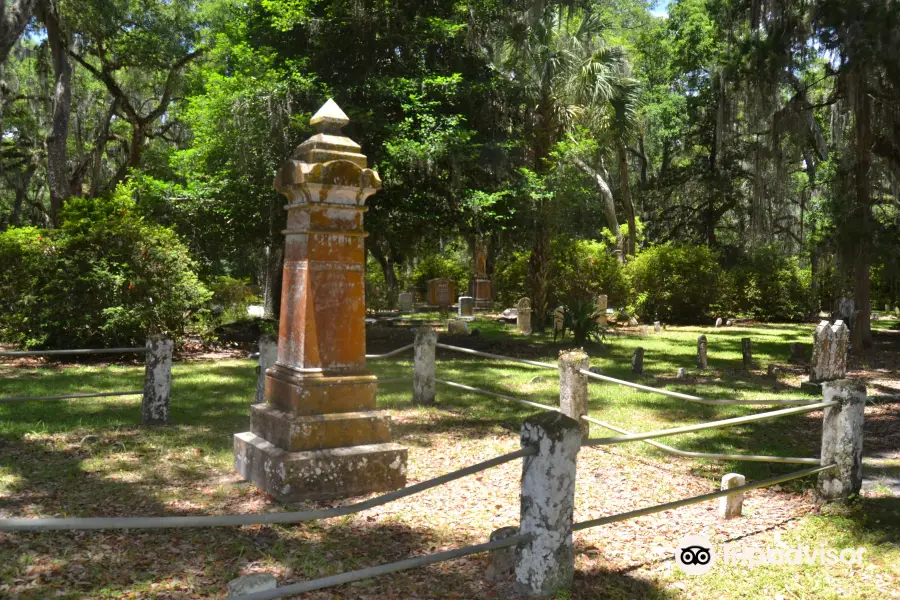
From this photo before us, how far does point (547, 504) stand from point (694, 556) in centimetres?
142

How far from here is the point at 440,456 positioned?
7398mm

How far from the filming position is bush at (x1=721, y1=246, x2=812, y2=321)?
27359mm

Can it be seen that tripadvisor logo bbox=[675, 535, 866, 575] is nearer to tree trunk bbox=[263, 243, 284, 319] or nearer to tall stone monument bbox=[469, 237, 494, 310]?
tree trunk bbox=[263, 243, 284, 319]

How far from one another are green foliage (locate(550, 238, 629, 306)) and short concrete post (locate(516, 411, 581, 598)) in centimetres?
2075

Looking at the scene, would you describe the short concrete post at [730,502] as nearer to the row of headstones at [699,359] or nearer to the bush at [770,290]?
the row of headstones at [699,359]

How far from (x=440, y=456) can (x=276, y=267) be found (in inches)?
564

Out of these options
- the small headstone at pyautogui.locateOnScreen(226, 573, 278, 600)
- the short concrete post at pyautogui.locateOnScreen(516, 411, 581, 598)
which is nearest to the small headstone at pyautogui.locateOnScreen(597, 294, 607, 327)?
the short concrete post at pyautogui.locateOnScreen(516, 411, 581, 598)

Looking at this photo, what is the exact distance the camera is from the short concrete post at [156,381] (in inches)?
327

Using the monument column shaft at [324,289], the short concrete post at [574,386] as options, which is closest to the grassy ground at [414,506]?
the short concrete post at [574,386]

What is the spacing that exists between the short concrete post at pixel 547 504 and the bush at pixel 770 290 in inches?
983

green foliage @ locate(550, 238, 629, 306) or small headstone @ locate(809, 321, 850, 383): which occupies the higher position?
green foliage @ locate(550, 238, 629, 306)

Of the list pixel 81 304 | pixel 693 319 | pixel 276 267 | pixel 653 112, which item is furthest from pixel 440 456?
pixel 653 112

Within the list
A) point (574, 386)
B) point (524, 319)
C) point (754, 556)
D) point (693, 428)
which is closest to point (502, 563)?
point (693, 428)

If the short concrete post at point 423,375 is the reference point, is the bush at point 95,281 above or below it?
above
